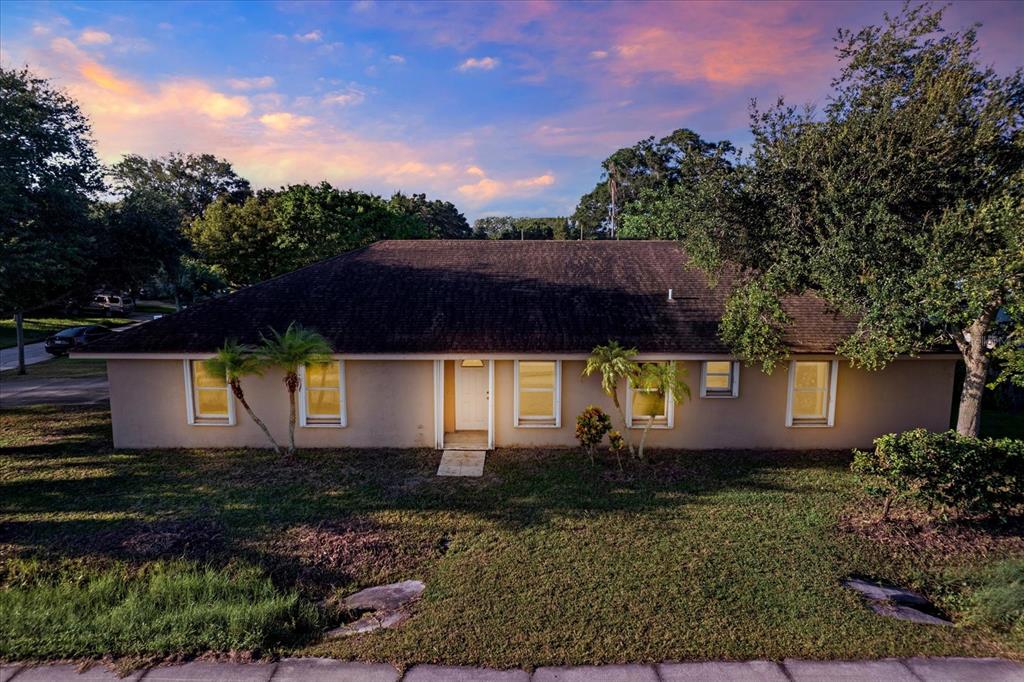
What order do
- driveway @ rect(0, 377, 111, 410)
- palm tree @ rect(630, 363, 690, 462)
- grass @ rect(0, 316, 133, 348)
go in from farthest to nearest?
grass @ rect(0, 316, 133, 348)
driveway @ rect(0, 377, 111, 410)
palm tree @ rect(630, 363, 690, 462)

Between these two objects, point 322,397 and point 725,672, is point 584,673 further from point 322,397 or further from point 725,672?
point 322,397

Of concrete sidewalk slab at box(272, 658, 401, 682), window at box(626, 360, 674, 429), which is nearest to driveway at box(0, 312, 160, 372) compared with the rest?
window at box(626, 360, 674, 429)

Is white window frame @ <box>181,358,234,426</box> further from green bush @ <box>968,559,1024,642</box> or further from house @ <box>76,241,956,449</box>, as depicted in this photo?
green bush @ <box>968,559,1024,642</box>

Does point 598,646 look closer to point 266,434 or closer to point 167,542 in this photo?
point 167,542

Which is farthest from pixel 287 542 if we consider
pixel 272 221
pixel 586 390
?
pixel 272 221

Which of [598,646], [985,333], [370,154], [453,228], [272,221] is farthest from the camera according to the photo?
[453,228]

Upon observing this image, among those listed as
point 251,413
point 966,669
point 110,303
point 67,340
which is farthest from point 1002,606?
point 110,303

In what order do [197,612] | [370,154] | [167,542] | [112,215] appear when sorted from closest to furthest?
[197,612], [167,542], [112,215], [370,154]

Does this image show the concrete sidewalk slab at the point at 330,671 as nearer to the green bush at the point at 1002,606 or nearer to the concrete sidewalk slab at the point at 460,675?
the concrete sidewalk slab at the point at 460,675
